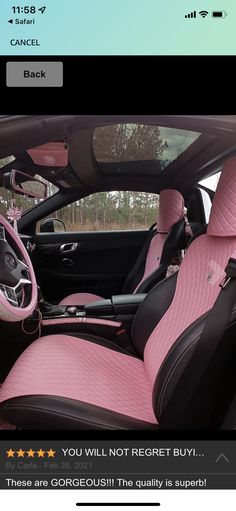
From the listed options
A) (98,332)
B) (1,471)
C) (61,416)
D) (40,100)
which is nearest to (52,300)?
(98,332)

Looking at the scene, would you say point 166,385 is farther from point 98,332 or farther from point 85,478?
point 98,332

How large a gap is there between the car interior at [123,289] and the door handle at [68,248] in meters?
0.08

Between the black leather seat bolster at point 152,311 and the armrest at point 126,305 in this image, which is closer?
the black leather seat bolster at point 152,311

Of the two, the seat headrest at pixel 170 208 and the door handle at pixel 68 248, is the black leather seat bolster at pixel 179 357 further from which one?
the door handle at pixel 68 248

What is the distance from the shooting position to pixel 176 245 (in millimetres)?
1765

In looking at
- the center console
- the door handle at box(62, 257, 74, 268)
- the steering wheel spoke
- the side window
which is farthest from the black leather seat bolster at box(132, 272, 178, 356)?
the door handle at box(62, 257, 74, 268)

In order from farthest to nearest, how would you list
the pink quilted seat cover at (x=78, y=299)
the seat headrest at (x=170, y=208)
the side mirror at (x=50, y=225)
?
the side mirror at (x=50, y=225)
the pink quilted seat cover at (x=78, y=299)
the seat headrest at (x=170, y=208)

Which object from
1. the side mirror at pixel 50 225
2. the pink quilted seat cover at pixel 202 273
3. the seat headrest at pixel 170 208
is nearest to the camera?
the pink quilted seat cover at pixel 202 273

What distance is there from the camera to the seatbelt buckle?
0.81 m

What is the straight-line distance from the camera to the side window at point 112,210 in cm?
246

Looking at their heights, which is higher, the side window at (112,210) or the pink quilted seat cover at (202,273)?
the pink quilted seat cover at (202,273)

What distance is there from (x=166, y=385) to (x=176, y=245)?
3.30 feet
